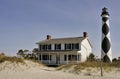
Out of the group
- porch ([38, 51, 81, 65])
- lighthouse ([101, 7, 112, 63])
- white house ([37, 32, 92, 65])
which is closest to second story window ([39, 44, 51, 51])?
white house ([37, 32, 92, 65])

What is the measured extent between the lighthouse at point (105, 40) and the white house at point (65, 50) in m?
8.68

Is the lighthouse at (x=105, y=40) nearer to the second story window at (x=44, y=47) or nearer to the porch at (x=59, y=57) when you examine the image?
the porch at (x=59, y=57)

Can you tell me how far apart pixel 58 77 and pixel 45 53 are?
2441 cm

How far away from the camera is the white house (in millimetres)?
40406

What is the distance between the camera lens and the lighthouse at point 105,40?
103 ft

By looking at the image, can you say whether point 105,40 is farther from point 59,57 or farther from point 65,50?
point 59,57

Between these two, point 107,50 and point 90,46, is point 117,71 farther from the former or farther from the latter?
point 90,46

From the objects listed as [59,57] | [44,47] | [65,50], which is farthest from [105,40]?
[44,47]

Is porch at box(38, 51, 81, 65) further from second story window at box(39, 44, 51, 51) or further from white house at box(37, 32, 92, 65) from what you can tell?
second story window at box(39, 44, 51, 51)

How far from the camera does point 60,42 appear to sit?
42.4 metres

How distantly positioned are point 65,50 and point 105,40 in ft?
38.1

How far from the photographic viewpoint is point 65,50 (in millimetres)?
41688

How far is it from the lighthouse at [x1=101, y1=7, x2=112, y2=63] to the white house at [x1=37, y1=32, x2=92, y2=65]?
28.5 ft

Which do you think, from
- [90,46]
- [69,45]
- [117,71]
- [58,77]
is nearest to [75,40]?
[69,45]
